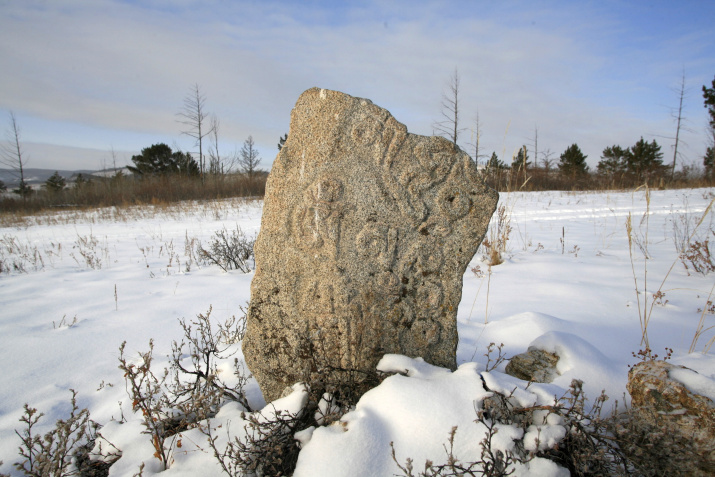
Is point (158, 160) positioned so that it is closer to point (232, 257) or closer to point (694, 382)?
point (232, 257)

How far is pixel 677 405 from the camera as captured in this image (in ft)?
4.63

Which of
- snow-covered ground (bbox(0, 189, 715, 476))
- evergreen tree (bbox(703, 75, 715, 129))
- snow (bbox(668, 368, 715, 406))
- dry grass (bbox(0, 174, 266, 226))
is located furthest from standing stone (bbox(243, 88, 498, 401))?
evergreen tree (bbox(703, 75, 715, 129))

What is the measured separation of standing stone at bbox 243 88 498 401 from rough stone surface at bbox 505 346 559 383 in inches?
18.9

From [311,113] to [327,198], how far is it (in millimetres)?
411

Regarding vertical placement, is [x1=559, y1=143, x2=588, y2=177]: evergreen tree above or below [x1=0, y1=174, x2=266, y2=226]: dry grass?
above

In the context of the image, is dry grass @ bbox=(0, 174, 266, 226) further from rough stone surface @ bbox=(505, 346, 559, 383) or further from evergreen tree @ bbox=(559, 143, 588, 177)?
evergreen tree @ bbox=(559, 143, 588, 177)

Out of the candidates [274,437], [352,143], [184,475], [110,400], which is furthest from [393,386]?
[110,400]

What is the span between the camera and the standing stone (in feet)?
5.76

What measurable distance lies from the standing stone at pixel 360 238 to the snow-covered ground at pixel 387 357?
219 millimetres

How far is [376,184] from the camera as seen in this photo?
1.76 meters

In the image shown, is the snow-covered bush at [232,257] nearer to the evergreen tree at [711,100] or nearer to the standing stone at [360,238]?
the standing stone at [360,238]

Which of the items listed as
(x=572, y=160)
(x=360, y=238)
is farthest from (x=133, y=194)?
(x=572, y=160)

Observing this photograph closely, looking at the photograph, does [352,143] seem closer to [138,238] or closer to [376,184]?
[376,184]

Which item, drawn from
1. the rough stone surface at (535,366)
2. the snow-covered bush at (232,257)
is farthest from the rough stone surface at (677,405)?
the snow-covered bush at (232,257)
